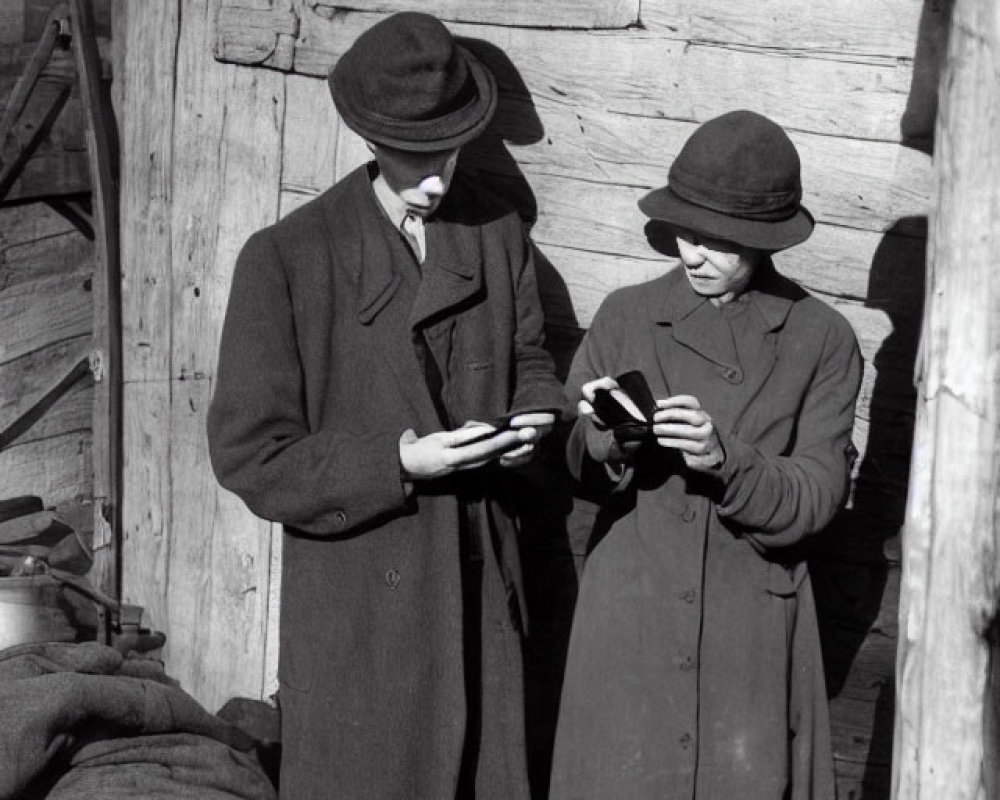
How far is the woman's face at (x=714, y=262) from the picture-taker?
4.39 meters

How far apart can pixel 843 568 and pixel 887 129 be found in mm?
1348

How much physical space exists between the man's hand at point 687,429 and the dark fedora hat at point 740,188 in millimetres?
446

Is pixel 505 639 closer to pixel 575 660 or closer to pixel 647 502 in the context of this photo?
pixel 575 660

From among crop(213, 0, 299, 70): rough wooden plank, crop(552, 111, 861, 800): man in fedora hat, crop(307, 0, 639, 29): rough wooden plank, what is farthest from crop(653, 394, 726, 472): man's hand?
crop(213, 0, 299, 70): rough wooden plank

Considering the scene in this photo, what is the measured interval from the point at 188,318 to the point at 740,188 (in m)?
2.16

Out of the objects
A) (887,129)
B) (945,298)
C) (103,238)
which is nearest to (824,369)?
(945,298)

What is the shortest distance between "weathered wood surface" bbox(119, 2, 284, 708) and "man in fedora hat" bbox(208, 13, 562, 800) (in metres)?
0.97

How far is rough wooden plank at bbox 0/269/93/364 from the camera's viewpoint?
20.8ft

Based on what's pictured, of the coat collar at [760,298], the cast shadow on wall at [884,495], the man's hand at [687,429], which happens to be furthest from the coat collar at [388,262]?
the cast shadow on wall at [884,495]

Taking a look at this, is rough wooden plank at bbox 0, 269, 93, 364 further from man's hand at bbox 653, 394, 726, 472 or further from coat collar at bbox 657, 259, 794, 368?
man's hand at bbox 653, 394, 726, 472

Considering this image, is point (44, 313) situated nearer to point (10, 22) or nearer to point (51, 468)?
point (51, 468)

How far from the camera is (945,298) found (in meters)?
4.08

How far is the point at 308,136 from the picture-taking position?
214 inches

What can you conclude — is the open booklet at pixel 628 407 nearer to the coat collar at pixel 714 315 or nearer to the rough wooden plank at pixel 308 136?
the coat collar at pixel 714 315
